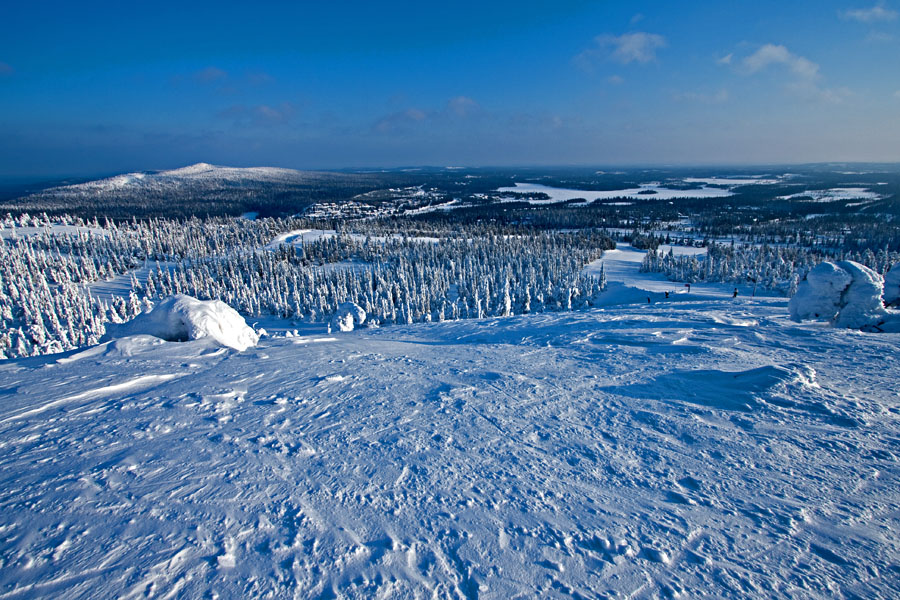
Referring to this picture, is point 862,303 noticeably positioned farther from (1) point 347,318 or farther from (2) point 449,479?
(1) point 347,318

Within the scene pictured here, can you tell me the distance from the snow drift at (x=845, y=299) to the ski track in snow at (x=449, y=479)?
7.62 m

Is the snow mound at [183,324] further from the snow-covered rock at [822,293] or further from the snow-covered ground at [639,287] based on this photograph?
the snow-covered ground at [639,287]

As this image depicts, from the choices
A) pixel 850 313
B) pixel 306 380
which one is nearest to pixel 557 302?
pixel 850 313

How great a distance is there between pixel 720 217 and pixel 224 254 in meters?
189

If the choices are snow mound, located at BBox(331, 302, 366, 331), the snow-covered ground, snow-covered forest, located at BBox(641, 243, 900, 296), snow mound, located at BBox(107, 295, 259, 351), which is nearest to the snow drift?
the snow-covered ground

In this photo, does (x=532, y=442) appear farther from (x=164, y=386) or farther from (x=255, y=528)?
(x=164, y=386)

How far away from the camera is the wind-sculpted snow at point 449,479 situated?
439 centimetres

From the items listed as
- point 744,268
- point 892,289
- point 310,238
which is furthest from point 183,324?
point 310,238

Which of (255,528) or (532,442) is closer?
(255,528)

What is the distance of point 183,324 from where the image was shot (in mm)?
14117

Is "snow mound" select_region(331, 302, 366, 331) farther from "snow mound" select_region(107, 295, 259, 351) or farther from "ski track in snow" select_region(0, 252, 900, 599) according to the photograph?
"ski track in snow" select_region(0, 252, 900, 599)

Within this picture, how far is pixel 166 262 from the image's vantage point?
11000cm

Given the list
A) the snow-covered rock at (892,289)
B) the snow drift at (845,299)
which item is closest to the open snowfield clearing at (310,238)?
the snow-covered rock at (892,289)

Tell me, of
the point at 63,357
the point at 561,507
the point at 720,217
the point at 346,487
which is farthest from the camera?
the point at 720,217
